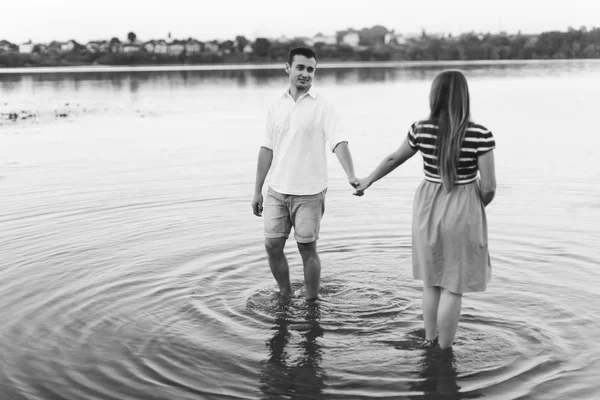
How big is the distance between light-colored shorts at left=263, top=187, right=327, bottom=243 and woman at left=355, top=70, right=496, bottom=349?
114 cm

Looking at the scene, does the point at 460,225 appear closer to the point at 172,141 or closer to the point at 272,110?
the point at 272,110

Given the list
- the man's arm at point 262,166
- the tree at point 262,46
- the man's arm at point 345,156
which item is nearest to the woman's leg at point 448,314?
the man's arm at point 345,156

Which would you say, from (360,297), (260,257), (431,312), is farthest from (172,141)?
(431,312)

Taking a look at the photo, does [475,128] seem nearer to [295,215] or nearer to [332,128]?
[332,128]

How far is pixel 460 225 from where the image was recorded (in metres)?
5.00

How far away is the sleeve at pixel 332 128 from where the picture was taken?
6.11 meters

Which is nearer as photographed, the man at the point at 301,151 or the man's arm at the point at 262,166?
the man at the point at 301,151

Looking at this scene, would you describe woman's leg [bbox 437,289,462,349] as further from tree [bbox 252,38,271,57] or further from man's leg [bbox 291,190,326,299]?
tree [bbox 252,38,271,57]

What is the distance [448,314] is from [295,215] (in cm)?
169

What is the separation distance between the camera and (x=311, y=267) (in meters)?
6.59

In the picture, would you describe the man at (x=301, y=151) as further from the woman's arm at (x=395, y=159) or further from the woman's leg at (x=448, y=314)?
the woman's leg at (x=448, y=314)

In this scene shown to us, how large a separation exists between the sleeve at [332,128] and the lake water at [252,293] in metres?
1.53

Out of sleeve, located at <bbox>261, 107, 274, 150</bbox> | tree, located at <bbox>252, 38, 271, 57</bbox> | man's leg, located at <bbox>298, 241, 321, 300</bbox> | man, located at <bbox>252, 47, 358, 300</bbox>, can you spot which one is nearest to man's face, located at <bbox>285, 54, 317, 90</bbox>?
man, located at <bbox>252, 47, 358, 300</bbox>

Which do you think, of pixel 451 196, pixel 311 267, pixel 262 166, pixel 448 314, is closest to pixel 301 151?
pixel 262 166
